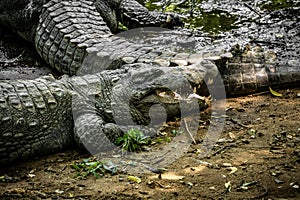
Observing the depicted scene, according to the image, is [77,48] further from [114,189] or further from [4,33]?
[114,189]

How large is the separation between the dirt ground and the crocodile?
252 millimetres

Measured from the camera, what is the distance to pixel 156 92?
14.9 ft

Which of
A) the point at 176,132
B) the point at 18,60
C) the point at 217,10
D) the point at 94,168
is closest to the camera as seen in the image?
the point at 94,168

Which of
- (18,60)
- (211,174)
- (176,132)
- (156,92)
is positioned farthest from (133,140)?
(18,60)

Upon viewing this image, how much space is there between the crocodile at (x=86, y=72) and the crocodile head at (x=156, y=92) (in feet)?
0.03

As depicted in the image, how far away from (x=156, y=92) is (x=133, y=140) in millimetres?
602

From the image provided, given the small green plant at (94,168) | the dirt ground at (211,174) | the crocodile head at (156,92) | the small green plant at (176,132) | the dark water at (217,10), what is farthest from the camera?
the dark water at (217,10)

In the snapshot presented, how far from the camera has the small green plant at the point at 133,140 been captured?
4125 mm

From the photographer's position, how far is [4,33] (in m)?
6.77

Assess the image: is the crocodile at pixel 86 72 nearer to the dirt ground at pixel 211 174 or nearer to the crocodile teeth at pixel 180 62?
the crocodile teeth at pixel 180 62

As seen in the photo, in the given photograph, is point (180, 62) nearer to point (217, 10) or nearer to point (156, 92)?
point (156, 92)

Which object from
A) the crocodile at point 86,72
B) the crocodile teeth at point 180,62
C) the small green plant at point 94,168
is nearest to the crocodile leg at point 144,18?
the crocodile at point 86,72

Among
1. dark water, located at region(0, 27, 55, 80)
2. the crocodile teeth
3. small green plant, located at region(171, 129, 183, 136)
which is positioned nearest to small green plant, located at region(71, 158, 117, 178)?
small green plant, located at region(171, 129, 183, 136)

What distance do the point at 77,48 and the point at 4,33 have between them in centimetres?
164
